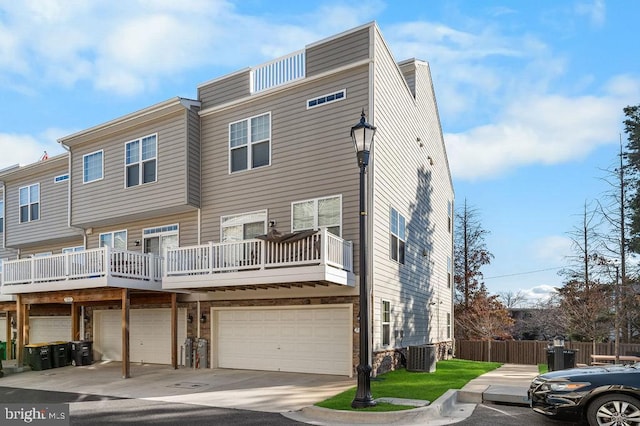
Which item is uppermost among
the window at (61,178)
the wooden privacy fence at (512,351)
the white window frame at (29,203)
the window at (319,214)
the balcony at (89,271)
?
the window at (61,178)

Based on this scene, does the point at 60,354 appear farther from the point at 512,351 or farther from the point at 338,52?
the point at 512,351

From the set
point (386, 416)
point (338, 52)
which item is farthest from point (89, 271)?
point (386, 416)

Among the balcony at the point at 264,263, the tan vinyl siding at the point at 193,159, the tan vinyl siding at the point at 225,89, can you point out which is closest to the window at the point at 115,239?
the tan vinyl siding at the point at 193,159

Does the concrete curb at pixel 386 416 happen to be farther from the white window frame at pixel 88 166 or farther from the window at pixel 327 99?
the white window frame at pixel 88 166

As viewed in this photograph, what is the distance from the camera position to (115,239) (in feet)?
62.1

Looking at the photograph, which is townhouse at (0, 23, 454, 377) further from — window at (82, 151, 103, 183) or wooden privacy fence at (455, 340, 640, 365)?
wooden privacy fence at (455, 340, 640, 365)

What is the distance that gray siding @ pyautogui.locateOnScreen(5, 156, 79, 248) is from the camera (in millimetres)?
20938

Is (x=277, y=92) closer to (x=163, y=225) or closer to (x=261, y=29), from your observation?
(x=261, y=29)

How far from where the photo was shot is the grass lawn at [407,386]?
9.70 meters

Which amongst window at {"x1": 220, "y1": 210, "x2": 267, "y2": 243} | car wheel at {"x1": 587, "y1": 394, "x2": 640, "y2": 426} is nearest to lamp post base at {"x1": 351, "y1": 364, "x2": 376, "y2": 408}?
car wheel at {"x1": 587, "y1": 394, "x2": 640, "y2": 426}

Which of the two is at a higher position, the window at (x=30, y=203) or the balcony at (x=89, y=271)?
the window at (x=30, y=203)

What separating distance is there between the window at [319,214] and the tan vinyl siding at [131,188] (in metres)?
3.85

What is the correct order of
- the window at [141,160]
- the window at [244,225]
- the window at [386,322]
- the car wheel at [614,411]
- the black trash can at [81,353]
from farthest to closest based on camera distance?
the black trash can at [81,353]
the window at [141,160]
the window at [244,225]
the window at [386,322]
the car wheel at [614,411]

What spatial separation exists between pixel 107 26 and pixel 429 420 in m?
11.2
